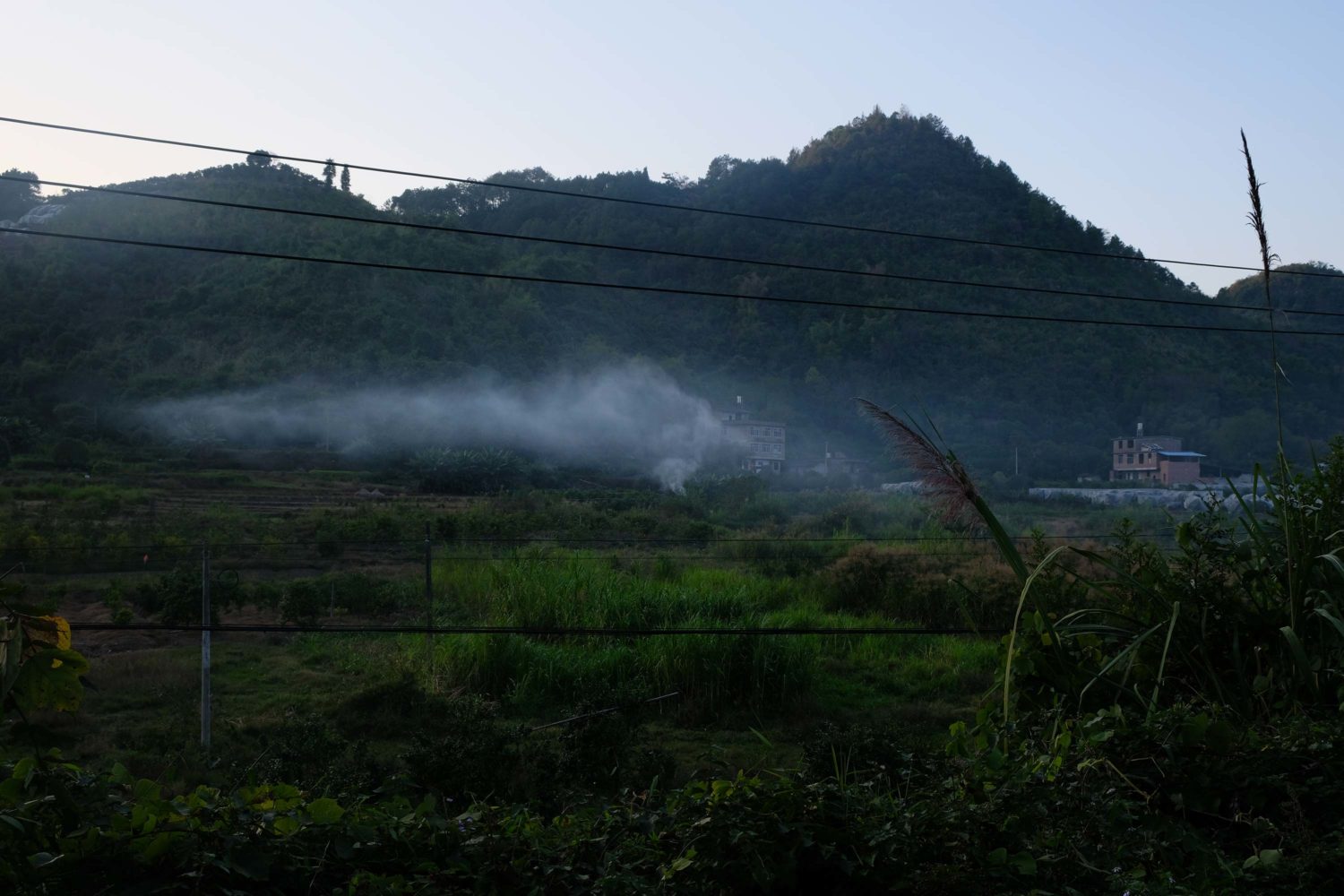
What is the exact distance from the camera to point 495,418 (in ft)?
141

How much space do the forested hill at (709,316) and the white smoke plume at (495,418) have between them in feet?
4.51

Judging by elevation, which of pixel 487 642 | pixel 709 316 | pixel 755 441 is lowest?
pixel 487 642

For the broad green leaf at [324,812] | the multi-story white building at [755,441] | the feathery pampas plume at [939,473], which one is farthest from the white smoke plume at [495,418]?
the broad green leaf at [324,812]

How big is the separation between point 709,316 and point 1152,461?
1058 inches

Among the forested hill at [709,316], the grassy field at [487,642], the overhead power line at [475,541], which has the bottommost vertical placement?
the grassy field at [487,642]

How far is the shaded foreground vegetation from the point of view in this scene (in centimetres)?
201

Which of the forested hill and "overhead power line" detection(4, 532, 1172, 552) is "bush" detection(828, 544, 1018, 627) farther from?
the forested hill

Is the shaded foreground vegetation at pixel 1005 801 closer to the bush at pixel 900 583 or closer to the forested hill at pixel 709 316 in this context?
the bush at pixel 900 583

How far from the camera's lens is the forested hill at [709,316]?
36562mm

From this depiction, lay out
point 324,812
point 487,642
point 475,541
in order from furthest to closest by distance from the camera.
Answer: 1. point 475,541
2. point 487,642
3. point 324,812

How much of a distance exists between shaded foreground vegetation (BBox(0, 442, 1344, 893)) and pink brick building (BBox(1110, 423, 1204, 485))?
2954cm

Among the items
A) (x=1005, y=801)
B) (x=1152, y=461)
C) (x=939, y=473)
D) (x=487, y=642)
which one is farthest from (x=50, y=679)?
(x=1152, y=461)

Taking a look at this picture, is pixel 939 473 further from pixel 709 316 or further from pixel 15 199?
pixel 709 316

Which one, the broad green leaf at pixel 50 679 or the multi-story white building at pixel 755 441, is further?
the multi-story white building at pixel 755 441
